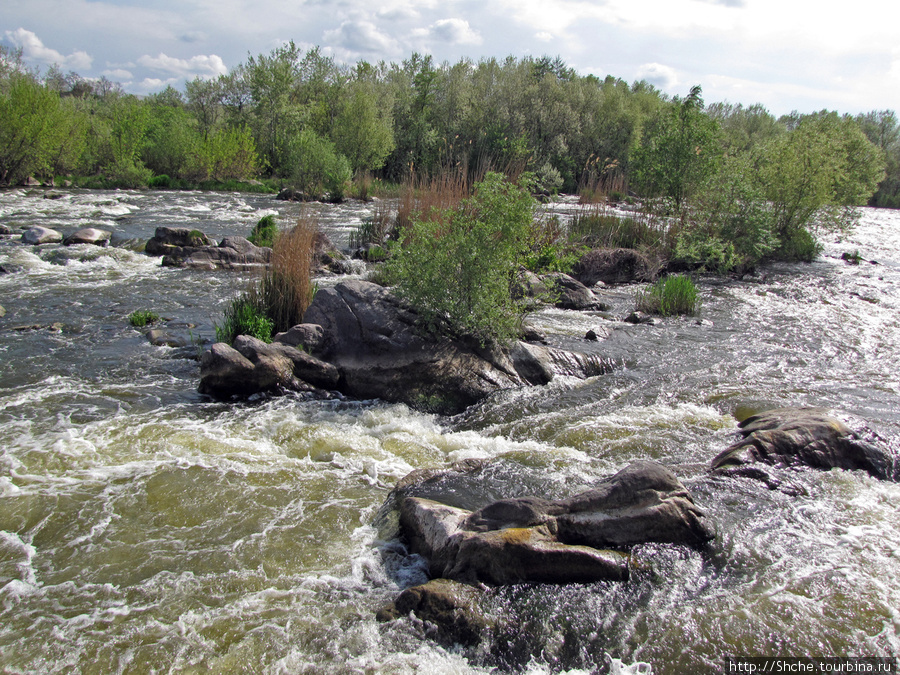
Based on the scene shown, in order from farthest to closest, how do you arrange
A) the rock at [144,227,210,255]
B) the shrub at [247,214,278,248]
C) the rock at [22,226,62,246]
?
1. the shrub at [247,214,278,248]
2. the rock at [22,226,62,246]
3. the rock at [144,227,210,255]

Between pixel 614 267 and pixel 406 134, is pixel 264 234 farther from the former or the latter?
pixel 406 134

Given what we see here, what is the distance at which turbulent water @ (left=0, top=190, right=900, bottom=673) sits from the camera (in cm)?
364

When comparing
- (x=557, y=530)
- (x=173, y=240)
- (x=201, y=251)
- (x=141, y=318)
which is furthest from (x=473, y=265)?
(x=173, y=240)

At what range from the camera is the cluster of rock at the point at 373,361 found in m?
7.69

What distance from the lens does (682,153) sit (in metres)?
17.8

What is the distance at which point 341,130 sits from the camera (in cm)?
4125

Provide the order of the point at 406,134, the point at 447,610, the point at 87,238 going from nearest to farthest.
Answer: the point at 447,610 → the point at 87,238 → the point at 406,134

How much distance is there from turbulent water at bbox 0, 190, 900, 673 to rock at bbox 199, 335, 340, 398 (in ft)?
0.94

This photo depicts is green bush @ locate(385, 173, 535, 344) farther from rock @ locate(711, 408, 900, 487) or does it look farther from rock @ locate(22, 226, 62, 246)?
rock @ locate(22, 226, 62, 246)

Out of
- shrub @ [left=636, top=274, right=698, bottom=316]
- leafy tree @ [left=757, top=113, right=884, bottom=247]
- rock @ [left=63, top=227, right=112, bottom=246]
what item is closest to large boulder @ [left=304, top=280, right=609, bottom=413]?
shrub @ [left=636, top=274, right=698, bottom=316]

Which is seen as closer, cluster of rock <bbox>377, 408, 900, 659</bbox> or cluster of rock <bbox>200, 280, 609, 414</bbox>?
cluster of rock <bbox>377, 408, 900, 659</bbox>

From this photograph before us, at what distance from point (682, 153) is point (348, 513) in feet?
56.1

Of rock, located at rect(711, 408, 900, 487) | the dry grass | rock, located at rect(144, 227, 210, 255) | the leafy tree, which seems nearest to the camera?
rock, located at rect(711, 408, 900, 487)

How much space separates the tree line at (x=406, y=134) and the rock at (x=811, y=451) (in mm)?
8339
